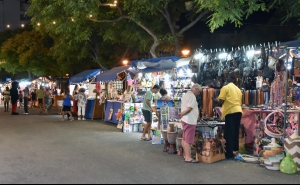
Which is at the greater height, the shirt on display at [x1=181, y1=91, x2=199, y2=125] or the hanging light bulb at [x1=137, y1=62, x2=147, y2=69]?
the hanging light bulb at [x1=137, y1=62, x2=147, y2=69]

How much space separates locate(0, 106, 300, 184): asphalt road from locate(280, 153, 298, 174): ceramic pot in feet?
0.43

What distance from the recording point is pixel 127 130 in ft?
44.3

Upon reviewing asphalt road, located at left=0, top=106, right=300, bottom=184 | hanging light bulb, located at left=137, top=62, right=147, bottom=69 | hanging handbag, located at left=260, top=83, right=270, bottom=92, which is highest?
hanging light bulb, located at left=137, top=62, right=147, bottom=69

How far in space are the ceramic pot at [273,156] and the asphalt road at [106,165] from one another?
17 centimetres

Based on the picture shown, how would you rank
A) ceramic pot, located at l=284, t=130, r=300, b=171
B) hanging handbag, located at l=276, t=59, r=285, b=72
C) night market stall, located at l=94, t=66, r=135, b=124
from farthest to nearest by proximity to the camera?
night market stall, located at l=94, t=66, r=135, b=124 → hanging handbag, located at l=276, t=59, r=285, b=72 → ceramic pot, located at l=284, t=130, r=300, b=171

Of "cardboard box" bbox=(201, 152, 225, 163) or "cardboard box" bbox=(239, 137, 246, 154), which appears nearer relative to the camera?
"cardboard box" bbox=(201, 152, 225, 163)

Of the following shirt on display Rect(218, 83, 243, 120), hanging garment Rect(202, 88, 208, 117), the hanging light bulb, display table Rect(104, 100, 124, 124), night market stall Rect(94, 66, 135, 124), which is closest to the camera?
shirt on display Rect(218, 83, 243, 120)

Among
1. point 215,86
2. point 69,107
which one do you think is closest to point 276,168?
point 215,86

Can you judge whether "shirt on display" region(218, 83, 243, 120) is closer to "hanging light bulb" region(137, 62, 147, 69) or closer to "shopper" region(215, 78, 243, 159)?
"shopper" region(215, 78, 243, 159)

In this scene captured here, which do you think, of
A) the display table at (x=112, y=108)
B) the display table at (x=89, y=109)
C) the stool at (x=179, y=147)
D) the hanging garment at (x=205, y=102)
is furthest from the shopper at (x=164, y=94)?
the display table at (x=89, y=109)

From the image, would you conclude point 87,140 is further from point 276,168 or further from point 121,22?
point 121,22

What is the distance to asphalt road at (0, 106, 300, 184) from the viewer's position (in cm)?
686

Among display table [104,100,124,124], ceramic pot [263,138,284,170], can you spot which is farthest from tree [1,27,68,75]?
ceramic pot [263,138,284,170]

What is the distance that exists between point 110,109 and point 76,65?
52.0 feet
